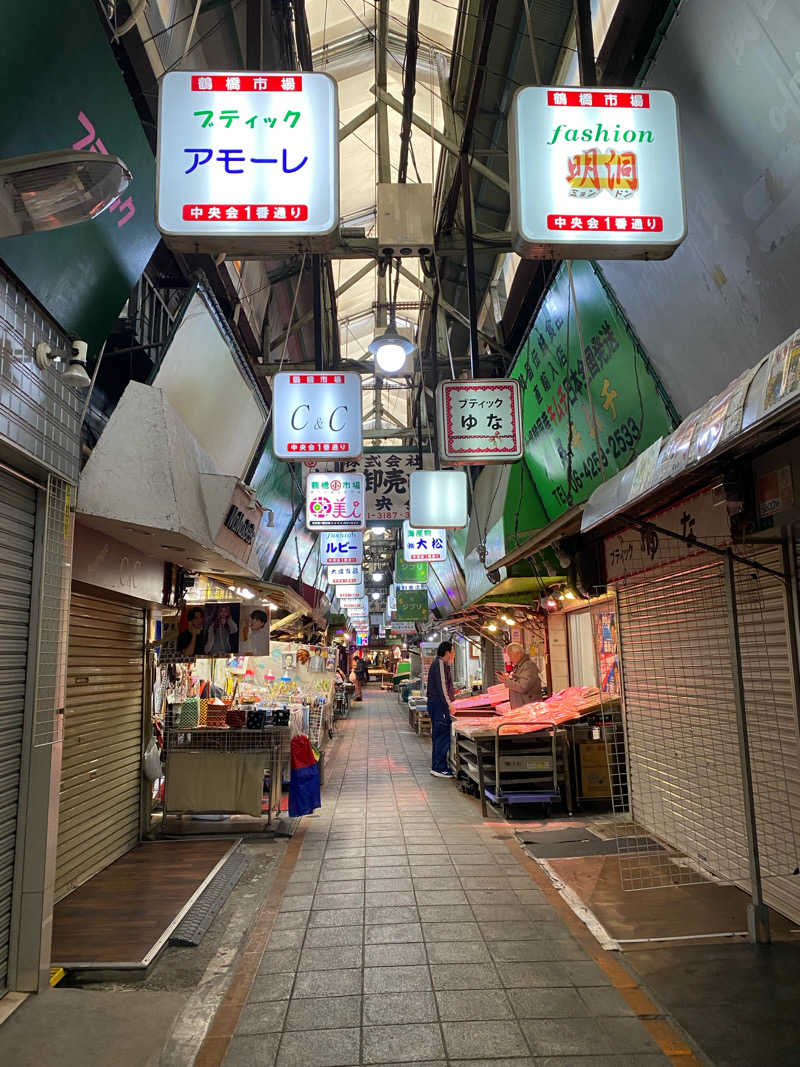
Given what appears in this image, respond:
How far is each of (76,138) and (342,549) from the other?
42.9 feet

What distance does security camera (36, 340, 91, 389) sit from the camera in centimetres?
458

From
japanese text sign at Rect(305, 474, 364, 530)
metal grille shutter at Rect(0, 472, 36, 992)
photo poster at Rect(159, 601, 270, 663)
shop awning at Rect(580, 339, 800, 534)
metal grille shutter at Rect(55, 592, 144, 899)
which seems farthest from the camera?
japanese text sign at Rect(305, 474, 364, 530)

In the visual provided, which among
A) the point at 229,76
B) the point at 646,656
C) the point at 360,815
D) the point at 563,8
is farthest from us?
the point at 360,815

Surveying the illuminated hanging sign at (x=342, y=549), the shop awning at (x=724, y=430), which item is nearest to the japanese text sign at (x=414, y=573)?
the illuminated hanging sign at (x=342, y=549)

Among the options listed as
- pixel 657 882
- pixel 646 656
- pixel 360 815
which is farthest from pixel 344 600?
pixel 657 882

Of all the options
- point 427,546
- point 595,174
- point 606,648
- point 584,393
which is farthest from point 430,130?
point 427,546

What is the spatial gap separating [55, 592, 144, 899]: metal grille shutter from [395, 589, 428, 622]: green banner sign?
16967mm

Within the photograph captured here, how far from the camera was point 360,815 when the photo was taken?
9758 millimetres

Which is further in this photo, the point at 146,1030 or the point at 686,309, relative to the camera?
the point at 686,309

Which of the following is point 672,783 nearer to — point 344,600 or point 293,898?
point 293,898

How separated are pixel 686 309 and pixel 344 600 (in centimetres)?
2246

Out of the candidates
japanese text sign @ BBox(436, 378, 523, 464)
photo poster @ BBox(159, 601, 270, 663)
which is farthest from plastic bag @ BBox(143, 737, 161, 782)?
japanese text sign @ BBox(436, 378, 523, 464)

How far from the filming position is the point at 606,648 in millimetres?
11055

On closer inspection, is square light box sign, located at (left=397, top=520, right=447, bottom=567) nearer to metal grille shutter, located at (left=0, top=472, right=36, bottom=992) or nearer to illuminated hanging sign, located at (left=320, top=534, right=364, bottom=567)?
illuminated hanging sign, located at (left=320, top=534, right=364, bottom=567)
